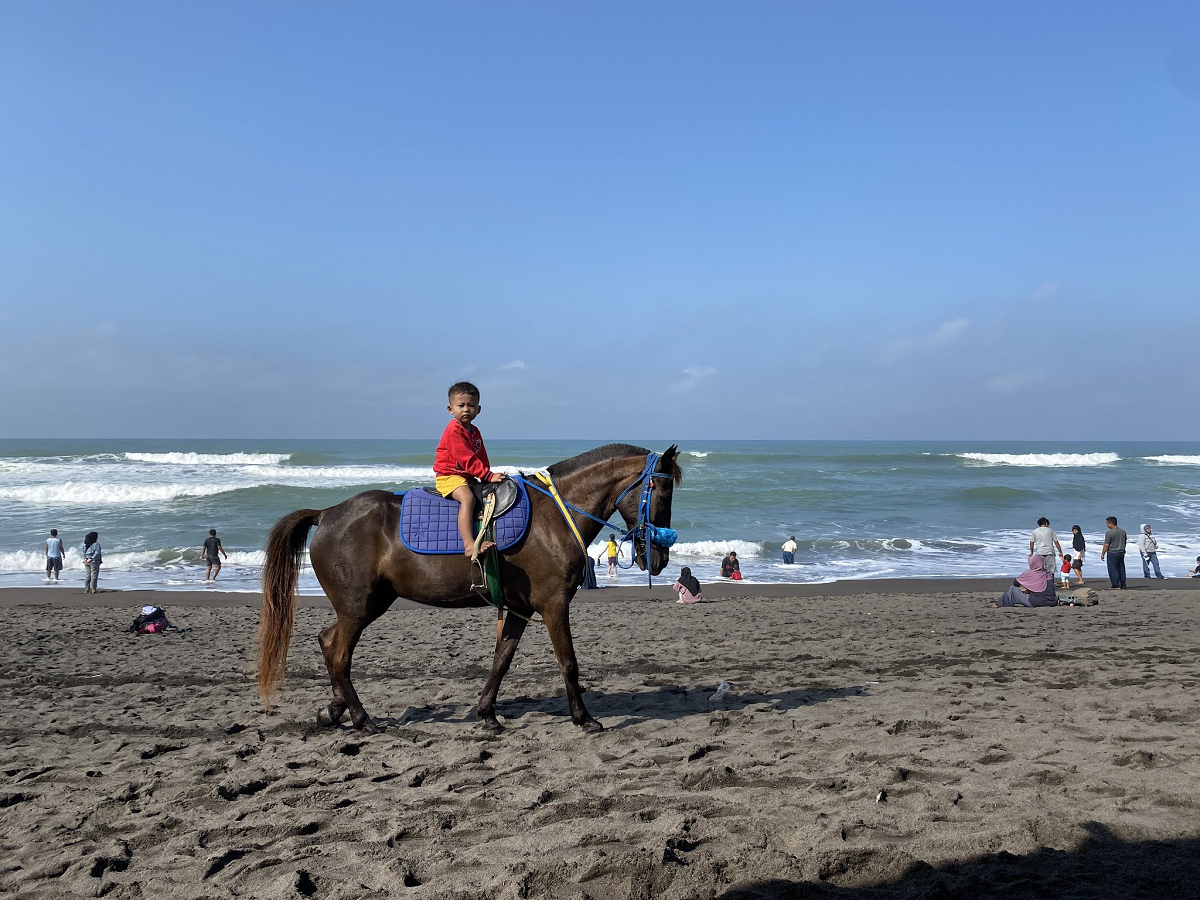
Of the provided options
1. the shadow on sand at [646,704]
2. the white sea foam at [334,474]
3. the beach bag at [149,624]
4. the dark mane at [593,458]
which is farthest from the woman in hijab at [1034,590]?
the white sea foam at [334,474]

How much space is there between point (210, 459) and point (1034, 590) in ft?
196

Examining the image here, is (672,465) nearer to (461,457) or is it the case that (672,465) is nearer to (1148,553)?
(461,457)

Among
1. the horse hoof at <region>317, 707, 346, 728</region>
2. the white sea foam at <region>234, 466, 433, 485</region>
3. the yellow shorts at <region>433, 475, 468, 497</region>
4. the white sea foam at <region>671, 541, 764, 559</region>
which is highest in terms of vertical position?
the yellow shorts at <region>433, 475, 468, 497</region>

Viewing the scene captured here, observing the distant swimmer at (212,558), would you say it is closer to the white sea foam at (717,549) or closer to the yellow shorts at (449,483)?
the white sea foam at (717,549)

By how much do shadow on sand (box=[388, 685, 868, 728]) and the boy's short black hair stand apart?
2488mm

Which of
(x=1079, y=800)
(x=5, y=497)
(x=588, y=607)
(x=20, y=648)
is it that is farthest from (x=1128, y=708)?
(x=5, y=497)

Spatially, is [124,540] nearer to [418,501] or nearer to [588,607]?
[588,607]

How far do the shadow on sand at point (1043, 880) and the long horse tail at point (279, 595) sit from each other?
4.04 m

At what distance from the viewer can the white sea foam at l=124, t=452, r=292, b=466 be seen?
55.9 m

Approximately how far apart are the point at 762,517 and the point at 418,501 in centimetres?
2553

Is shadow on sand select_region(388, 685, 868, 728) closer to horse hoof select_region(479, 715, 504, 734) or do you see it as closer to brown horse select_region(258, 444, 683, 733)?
horse hoof select_region(479, 715, 504, 734)

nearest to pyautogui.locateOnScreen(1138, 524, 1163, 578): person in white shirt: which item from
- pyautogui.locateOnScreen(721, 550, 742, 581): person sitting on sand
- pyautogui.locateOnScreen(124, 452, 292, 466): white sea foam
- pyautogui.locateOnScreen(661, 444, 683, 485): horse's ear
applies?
pyautogui.locateOnScreen(721, 550, 742, 581): person sitting on sand

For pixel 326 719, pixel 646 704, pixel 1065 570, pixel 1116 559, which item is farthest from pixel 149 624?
pixel 1116 559

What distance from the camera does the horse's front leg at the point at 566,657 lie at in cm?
562
